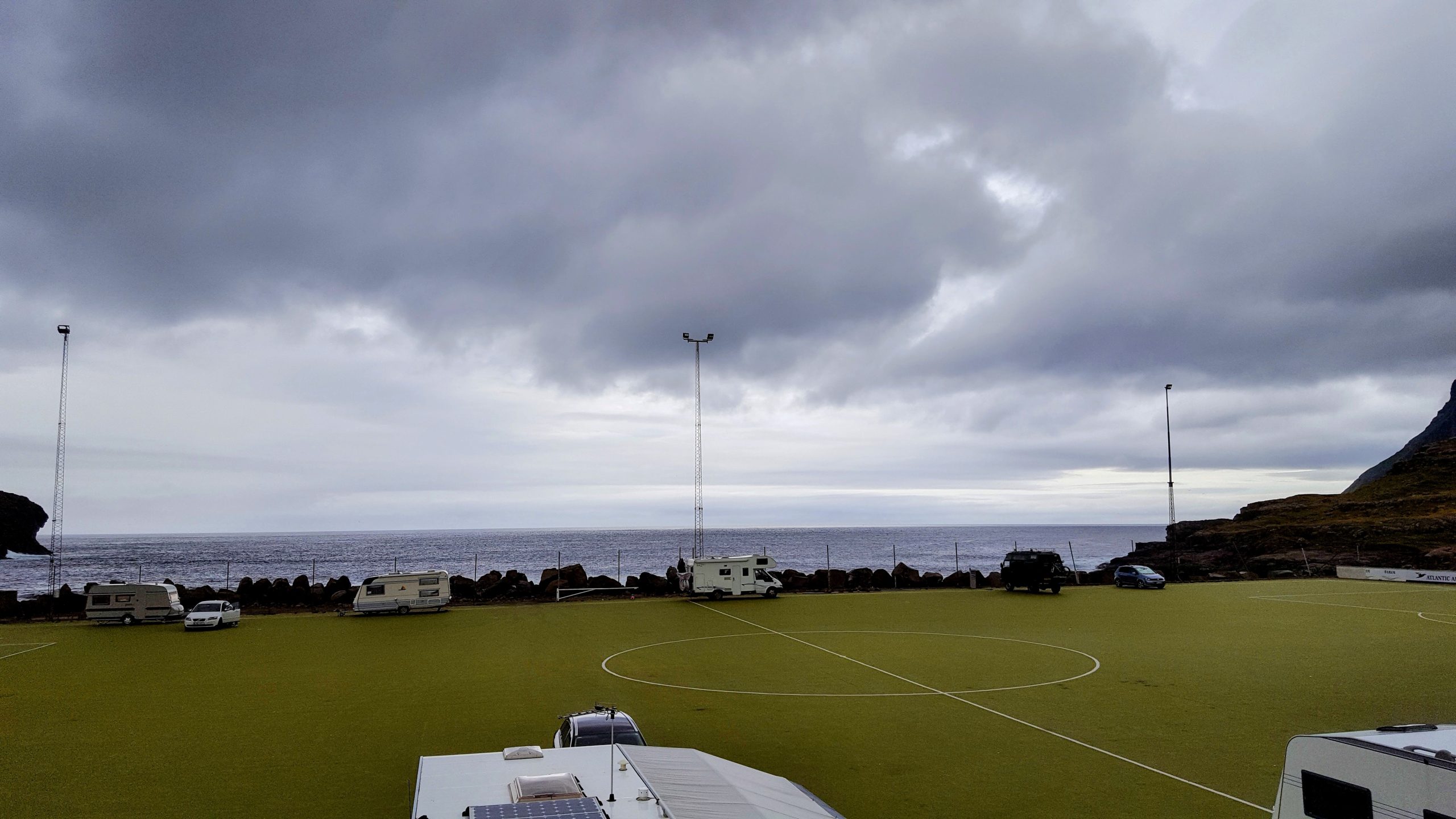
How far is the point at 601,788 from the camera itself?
7215mm

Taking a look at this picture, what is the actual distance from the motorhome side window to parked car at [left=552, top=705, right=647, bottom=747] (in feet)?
25.0

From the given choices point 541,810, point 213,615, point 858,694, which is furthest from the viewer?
point 213,615

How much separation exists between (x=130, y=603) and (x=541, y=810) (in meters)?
Answer: 38.4

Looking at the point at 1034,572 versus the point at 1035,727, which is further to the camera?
the point at 1034,572

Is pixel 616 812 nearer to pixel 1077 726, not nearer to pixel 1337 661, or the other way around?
pixel 1077 726

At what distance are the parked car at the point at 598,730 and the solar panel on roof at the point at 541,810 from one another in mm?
4949

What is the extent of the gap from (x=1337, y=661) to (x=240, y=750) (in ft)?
83.9

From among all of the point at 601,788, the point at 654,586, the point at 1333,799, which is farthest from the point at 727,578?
the point at 601,788

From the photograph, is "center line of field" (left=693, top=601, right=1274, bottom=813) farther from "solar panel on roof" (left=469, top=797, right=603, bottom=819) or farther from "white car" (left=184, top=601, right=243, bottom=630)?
"white car" (left=184, top=601, right=243, bottom=630)

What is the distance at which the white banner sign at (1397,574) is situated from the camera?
50.1m

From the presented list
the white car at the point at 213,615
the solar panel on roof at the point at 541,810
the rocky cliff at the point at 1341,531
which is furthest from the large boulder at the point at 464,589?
the rocky cliff at the point at 1341,531

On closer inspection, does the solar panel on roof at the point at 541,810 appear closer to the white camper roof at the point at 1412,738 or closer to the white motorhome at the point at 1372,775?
the white motorhome at the point at 1372,775

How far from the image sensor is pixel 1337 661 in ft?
74.4

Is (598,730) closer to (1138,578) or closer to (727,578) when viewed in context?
(727,578)
